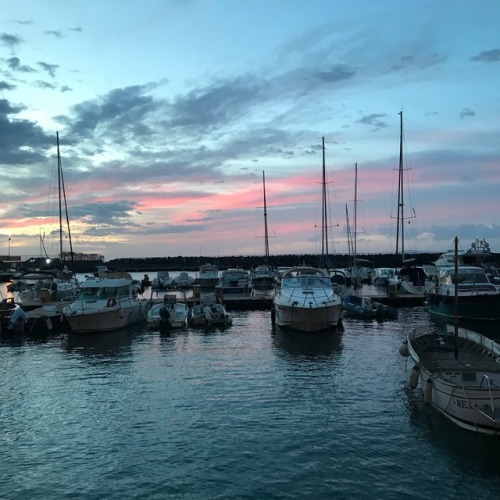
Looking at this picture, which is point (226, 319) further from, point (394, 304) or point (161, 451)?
point (161, 451)

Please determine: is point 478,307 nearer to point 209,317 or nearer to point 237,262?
point 209,317

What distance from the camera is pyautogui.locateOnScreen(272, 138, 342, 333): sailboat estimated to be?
32688 millimetres

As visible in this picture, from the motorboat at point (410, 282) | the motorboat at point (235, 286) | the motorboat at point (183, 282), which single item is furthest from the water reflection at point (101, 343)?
the motorboat at point (183, 282)

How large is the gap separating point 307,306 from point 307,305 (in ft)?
0.35

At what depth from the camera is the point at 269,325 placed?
126ft

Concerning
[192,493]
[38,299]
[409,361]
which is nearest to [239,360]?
[409,361]

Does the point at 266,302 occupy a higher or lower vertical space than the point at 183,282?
lower

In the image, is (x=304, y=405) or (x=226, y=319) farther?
(x=226, y=319)

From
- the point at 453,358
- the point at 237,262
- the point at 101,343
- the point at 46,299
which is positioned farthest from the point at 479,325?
the point at 237,262

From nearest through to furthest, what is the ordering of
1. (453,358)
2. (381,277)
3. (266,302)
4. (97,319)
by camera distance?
(453,358)
(97,319)
(266,302)
(381,277)

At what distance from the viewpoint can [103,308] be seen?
34.9 metres

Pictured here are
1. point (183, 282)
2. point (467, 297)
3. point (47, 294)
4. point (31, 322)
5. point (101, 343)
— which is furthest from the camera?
point (183, 282)

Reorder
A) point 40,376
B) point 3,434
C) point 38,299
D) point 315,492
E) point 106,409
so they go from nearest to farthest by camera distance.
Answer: point 315,492
point 3,434
point 106,409
point 40,376
point 38,299

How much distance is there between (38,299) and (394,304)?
35.2 meters
